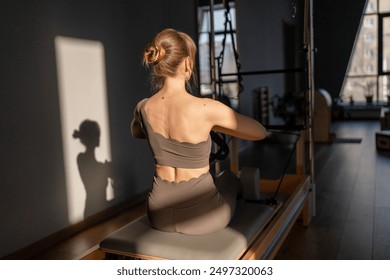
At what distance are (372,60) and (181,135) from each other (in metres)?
8.16

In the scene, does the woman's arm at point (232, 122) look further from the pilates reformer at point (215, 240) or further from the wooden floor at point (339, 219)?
the wooden floor at point (339, 219)

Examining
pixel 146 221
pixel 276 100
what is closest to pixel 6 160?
pixel 146 221

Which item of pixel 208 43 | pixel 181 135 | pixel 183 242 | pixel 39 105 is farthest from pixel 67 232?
pixel 208 43

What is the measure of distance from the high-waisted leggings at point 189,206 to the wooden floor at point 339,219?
0.31 meters

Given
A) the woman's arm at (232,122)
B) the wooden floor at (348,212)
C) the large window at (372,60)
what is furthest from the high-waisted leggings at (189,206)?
the large window at (372,60)

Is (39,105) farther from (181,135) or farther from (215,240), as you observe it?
(215,240)

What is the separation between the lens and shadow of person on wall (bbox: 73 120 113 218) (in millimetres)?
2729

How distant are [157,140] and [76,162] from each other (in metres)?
1.26

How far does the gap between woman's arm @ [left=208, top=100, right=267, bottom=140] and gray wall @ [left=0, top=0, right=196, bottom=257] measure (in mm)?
1194

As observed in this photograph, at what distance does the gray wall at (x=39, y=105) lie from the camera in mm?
2205

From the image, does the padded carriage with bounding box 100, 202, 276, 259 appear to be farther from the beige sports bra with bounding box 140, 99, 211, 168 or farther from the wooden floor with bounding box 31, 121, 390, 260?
the beige sports bra with bounding box 140, 99, 211, 168

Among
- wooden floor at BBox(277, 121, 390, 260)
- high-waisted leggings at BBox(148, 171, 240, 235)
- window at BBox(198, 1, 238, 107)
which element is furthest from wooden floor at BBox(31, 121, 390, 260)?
window at BBox(198, 1, 238, 107)

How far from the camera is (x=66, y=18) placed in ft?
8.54

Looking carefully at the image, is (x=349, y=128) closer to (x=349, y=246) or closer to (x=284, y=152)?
(x=284, y=152)
